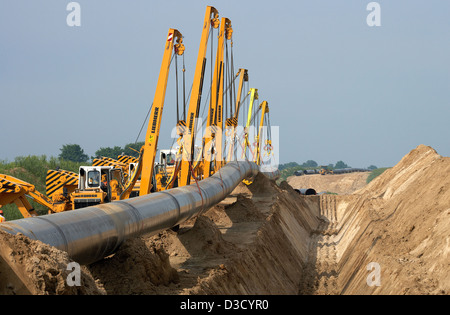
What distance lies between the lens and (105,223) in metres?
8.55

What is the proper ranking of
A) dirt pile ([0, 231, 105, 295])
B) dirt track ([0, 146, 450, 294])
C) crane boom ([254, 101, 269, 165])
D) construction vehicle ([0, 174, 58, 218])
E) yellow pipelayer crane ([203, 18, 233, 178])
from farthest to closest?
crane boom ([254, 101, 269, 165]), yellow pipelayer crane ([203, 18, 233, 178]), construction vehicle ([0, 174, 58, 218]), dirt track ([0, 146, 450, 294]), dirt pile ([0, 231, 105, 295])

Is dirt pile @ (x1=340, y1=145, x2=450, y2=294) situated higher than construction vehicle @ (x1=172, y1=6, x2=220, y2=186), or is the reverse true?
construction vehicle @ (x1=172, y1=6, x2=220, y2=186)

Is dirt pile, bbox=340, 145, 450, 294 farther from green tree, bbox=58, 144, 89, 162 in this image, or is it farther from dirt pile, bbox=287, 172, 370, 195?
green tree, bbox=58, 144, 89, 162

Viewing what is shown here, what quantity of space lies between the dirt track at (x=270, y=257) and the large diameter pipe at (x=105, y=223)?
391 millimetres

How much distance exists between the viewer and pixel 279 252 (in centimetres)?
1712

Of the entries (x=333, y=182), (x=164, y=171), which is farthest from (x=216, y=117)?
(x=333, y=182)

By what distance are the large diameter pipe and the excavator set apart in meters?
4.22

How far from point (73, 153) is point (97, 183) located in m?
83.9

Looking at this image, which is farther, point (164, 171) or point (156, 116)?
point (164, 171)

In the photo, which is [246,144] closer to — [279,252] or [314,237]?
[314,237]

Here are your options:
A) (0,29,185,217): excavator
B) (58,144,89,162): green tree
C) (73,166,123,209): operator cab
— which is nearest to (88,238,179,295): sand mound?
(0,29,185,217): excavator

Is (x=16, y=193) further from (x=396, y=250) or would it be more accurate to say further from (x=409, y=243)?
(x=409, y=243)

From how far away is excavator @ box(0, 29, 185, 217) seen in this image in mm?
17891

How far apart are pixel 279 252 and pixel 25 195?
9051 millimetres
